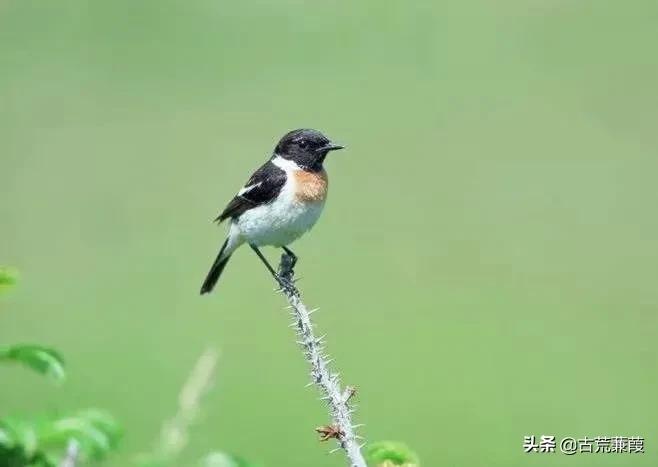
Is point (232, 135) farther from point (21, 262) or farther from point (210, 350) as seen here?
point (210, 350)

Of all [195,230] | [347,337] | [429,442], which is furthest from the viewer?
[195,230]

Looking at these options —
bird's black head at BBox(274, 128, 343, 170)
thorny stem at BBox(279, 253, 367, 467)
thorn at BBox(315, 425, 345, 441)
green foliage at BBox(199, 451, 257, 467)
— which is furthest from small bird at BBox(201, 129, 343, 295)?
green foliage at BBox(199, 451, 257, 467)

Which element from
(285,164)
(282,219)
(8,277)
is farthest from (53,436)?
(285,164)

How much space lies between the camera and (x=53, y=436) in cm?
146

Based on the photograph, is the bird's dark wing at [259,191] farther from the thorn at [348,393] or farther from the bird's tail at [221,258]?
the thorn at [348,393]

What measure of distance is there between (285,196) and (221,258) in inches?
41.9

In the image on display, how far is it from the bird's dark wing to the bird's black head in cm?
11

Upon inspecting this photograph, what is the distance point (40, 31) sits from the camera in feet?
87.6

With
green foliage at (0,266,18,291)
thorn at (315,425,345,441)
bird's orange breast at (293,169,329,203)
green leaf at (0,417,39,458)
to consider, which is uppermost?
bird's orange breast at (293,169,329,203)

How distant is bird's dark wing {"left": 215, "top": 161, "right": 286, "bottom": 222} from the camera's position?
617cm

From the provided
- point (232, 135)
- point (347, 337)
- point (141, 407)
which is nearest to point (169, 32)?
point (232, 135)

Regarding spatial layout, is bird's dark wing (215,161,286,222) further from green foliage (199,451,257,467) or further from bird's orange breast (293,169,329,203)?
green foliage (199,451,257,467)

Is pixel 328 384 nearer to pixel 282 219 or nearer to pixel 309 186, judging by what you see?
pixel 282 219

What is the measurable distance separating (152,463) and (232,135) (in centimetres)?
2070
